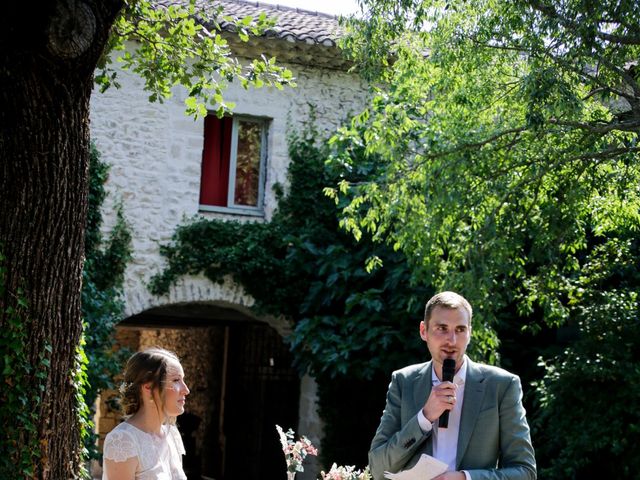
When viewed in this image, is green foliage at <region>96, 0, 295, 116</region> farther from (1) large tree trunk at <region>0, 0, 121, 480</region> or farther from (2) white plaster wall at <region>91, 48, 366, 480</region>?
(2) white plaster wall at <region>91, 48, 366, 480</region>

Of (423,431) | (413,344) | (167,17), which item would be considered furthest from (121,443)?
(413,344)

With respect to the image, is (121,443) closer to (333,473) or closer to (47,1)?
(333,473)

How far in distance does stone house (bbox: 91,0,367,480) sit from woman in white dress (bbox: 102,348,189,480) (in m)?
6.88

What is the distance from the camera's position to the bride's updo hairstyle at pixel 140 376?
13.3ft

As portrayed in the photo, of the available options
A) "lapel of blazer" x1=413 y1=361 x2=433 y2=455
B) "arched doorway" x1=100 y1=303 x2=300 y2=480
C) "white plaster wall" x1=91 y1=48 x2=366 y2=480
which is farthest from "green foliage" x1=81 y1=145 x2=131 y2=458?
"lapel of blazer" x1=413 y1=361 x2=433 y2=455

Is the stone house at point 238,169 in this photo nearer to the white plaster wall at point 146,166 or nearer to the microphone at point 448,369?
the white plaster wall at point 146,166

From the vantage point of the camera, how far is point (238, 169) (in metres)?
12.5

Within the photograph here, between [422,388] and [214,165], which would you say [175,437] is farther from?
[214,165]

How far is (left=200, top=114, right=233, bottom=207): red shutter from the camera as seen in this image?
12.3 meters

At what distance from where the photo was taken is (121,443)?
3.95 metres

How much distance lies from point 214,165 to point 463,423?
29.6ft

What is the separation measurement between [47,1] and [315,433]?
899cm

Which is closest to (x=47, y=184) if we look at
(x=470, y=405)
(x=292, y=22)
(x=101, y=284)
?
(x=470, y=405)

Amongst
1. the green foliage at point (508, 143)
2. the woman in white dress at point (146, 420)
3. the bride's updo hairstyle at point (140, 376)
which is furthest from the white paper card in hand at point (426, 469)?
the green foliage at point (508, 143)
